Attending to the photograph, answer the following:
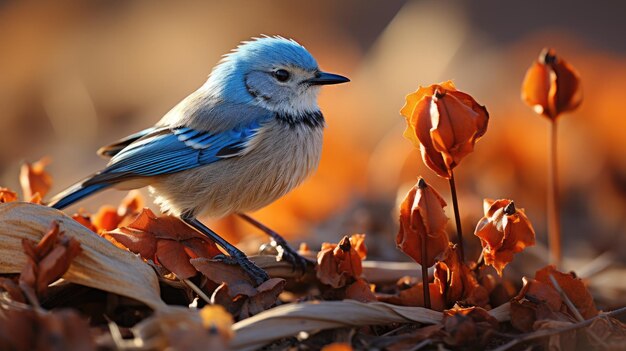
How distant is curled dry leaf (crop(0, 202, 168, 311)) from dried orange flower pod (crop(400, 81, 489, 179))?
3.30 feet

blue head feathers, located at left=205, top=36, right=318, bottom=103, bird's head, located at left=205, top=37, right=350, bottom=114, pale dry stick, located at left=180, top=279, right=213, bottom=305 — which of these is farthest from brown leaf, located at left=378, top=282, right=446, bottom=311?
blue head feathers, located at left=205, top=36, right=318, bottom=103

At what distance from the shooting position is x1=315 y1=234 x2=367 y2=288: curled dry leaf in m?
2.95

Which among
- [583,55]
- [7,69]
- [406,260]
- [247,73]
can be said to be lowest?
[7,69]

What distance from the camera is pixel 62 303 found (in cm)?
271

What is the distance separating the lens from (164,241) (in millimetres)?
2947

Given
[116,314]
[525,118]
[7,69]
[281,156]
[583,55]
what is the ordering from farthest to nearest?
[7,69] → [583,55] → [525,118] → [281,156] → [116,314]

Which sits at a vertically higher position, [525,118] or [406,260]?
[525,118]

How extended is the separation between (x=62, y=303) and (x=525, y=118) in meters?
4.26

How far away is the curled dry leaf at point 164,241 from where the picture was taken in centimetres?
285

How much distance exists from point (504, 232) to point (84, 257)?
1370mm

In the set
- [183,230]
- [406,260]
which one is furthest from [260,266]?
[406,260]

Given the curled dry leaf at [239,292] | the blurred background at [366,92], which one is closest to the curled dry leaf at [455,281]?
the curled dry leaf at [239,292]

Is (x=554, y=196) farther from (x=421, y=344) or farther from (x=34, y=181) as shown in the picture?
(x=34, y=181)

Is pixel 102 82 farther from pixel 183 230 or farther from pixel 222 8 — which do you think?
pixel 183 230
